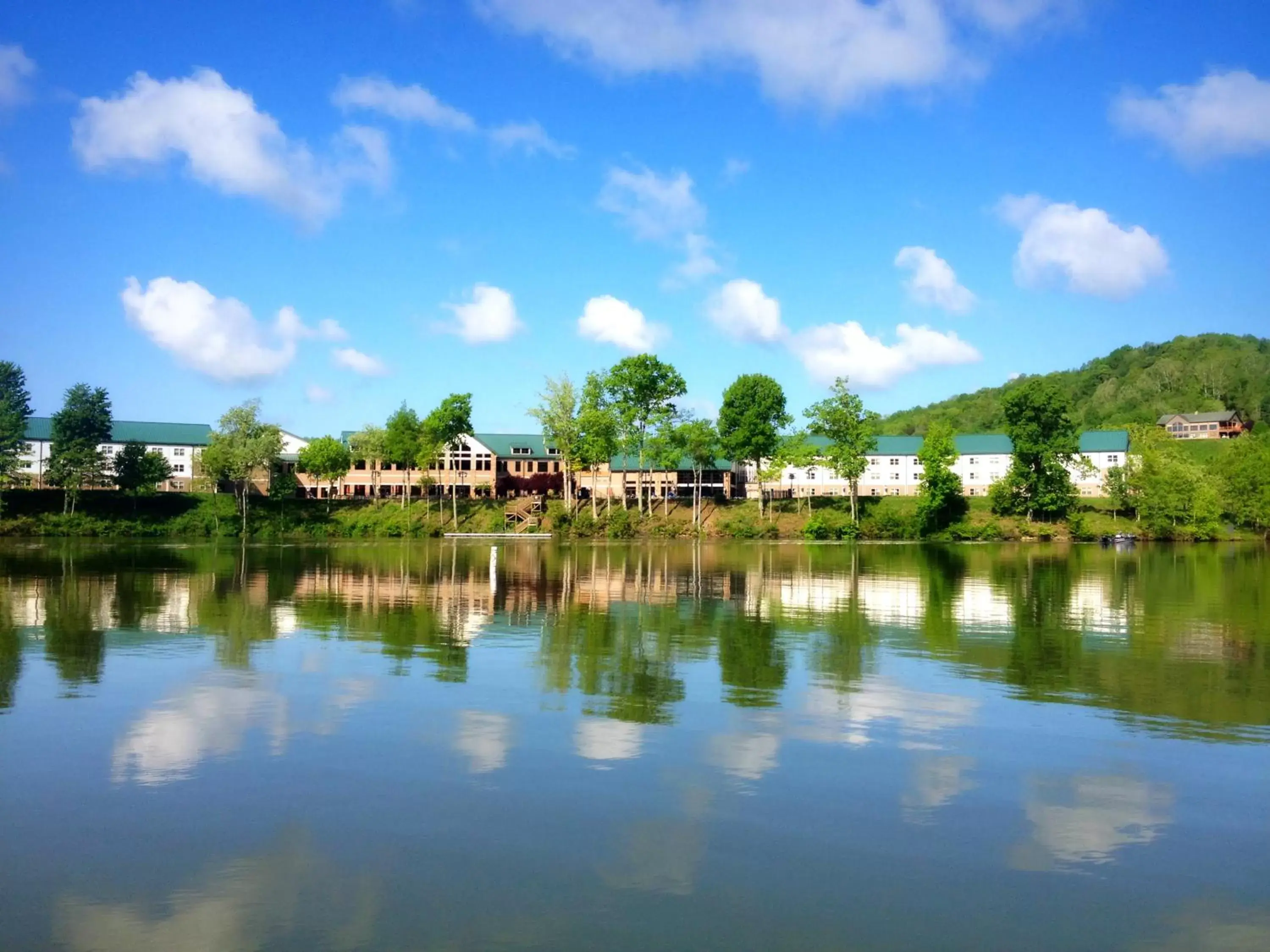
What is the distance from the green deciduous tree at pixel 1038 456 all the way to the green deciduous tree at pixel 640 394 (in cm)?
3527

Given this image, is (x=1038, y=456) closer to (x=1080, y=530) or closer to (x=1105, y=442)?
(x=1080, y=530)

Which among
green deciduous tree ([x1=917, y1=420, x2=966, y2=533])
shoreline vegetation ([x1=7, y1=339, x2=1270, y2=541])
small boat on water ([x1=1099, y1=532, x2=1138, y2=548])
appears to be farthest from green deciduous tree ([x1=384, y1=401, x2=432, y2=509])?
small boat on water ([x1=1099, y1=532, x2=1138, y2=548])

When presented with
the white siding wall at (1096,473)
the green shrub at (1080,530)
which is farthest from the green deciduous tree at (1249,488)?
the white siding wall at (1096,473)

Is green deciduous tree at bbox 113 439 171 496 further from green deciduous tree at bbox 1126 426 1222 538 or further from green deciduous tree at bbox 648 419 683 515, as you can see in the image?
green deciduous tree at bbox 1126 426 1222 538

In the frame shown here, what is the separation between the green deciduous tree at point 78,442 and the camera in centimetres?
9544

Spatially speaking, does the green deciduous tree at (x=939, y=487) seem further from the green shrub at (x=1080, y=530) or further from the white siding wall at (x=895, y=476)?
the white siding wall at (x=895, y=476)

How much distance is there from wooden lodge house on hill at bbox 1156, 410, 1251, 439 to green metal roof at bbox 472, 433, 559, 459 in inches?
4395

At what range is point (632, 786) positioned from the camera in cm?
1193

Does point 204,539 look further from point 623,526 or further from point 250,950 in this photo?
point 250,950

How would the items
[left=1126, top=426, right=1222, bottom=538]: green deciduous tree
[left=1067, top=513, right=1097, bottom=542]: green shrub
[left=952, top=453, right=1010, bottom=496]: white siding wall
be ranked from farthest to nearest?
[left=952, top=453, right=1010, bottom=496]: white siding wall, [left=1067, top=513, right=1097, bottom=542]: green shrub, [left=1126, top=426, right=1222, bottom=538]: green deciduous tree

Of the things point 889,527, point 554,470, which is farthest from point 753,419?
point 554,470

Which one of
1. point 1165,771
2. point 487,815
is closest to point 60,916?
point 487,815

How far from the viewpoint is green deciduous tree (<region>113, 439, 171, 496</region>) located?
10112cm

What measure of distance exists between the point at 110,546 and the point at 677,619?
5804 cm
